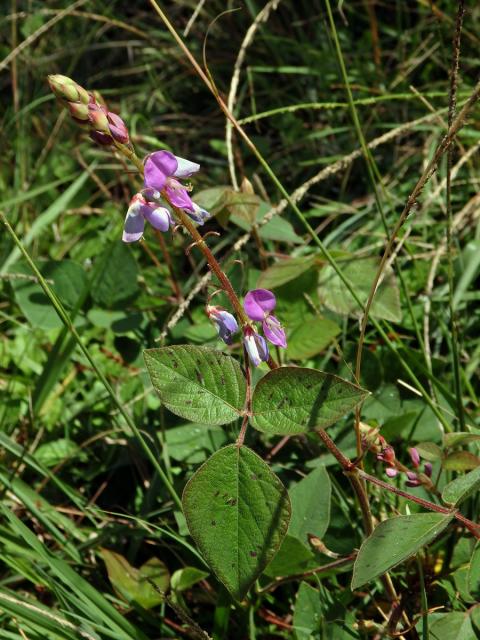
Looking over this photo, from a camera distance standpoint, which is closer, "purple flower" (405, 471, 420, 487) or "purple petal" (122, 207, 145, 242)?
"purple petal" (122, 207, 145, 242)

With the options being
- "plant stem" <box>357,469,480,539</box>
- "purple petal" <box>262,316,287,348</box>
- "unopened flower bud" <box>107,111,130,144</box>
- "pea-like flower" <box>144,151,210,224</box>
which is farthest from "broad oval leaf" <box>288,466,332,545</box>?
"unopened flower bud" <box>107,111,130,144</box>

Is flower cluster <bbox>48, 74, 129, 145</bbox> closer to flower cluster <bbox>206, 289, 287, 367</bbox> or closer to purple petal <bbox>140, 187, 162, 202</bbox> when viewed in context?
purple petal <bbox>140, 187, 162, 202</bbox>

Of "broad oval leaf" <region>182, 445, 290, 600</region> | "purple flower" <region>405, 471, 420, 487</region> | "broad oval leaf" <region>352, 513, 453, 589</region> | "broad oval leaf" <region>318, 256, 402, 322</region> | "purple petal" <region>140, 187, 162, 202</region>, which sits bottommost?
"purple flower" <region>405, 471, 420, 487</region>

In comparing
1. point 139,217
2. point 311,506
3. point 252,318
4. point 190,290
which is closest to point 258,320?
point 252,318

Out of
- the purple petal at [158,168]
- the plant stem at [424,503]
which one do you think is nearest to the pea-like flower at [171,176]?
the purple petal at [158,168]

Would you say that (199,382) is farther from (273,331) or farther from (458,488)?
(458,488)

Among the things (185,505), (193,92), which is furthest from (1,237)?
(185,505)

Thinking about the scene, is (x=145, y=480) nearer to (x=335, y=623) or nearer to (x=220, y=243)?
(x=335, y=623)
